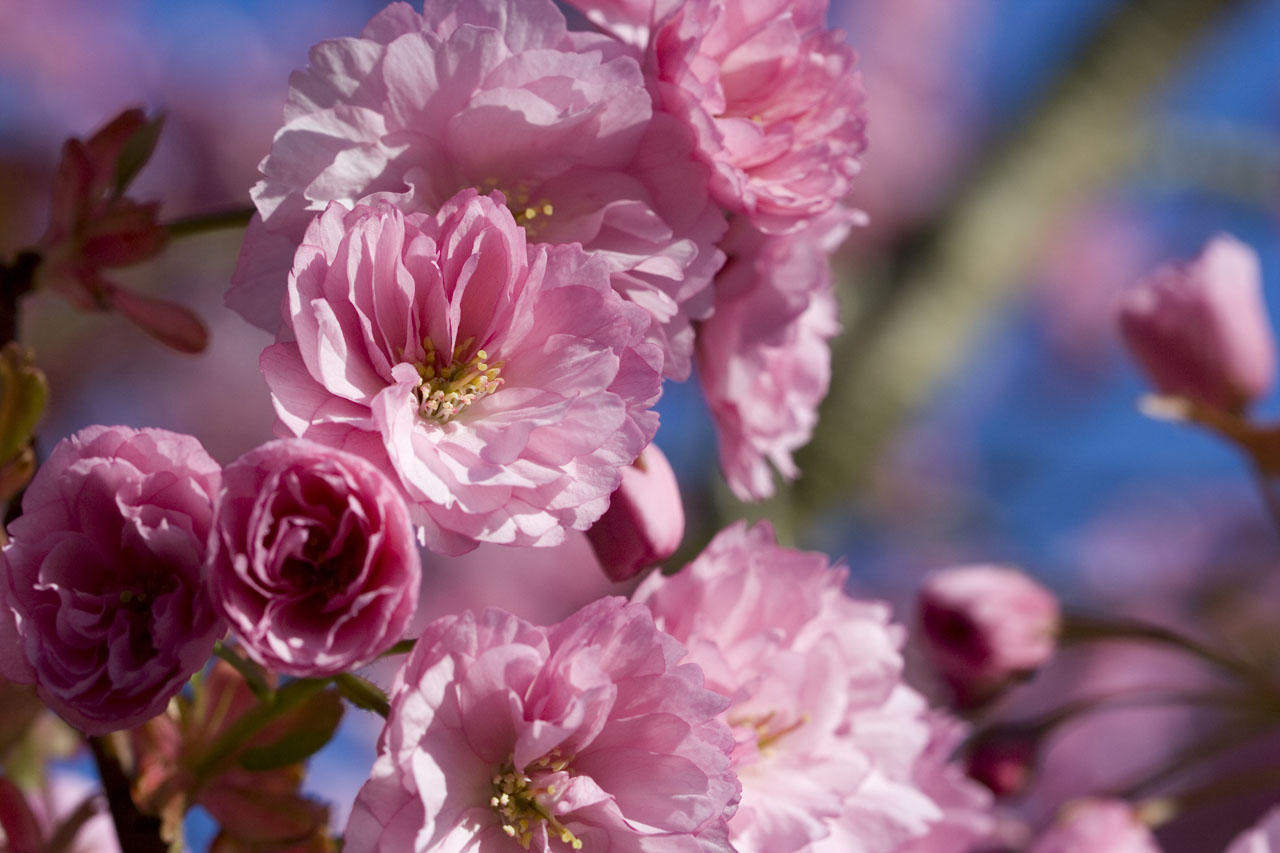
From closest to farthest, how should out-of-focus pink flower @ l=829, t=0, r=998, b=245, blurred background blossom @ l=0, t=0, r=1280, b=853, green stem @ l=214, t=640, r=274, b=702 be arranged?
green stem @ l=214, t=640, r=274, b=702 → blurred background blossom @ l=0, t=0, r=1280, b=853 → out-of-focus pink flower @ l=829, t=0, r=998, b=245

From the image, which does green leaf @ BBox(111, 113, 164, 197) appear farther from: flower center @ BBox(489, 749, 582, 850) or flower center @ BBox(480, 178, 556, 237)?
flower center @ BBox(489, 749, 582, 850)

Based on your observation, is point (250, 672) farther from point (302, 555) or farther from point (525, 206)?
point (525, 206)

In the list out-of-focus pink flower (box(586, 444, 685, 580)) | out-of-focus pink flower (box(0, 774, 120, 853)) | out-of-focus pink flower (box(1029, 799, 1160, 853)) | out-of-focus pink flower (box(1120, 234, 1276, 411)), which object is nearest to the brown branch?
out-of-focus pink flower (box(0, 774, 120, 853))

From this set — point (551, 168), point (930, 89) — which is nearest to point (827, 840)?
point (551, 168)

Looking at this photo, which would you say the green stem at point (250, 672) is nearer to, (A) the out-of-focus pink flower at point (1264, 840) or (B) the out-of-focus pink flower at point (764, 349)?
(B) the out-of-focus pink flower at point (764, 349)

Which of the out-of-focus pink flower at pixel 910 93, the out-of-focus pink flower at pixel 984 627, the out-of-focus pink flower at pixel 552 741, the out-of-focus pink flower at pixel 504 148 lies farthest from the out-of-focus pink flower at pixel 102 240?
the out-of-focus pink flower at pixel 910 93

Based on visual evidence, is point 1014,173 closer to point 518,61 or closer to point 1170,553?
point 1170,553
